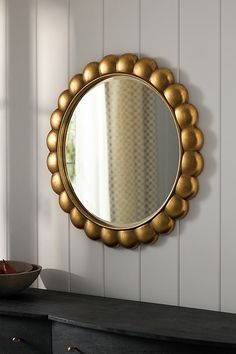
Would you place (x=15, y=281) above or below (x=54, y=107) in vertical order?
below

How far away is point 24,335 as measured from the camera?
239cm

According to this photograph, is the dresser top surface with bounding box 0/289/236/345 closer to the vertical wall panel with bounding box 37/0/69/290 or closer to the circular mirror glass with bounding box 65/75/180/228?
the vertical wall panel with bounding box 37/0/69/290

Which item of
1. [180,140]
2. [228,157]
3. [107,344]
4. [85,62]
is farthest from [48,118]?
[107,344]

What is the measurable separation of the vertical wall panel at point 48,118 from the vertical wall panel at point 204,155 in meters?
0.57

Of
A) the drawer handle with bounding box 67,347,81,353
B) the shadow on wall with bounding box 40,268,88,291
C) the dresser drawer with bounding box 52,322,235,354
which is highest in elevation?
the shadow on wall with bounding box 40,268,88,291

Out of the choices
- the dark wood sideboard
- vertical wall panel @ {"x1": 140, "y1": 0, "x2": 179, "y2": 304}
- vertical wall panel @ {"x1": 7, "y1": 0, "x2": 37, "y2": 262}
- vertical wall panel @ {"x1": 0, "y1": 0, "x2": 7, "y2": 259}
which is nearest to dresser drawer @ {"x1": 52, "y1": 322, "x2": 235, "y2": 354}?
the dark wood sideboard

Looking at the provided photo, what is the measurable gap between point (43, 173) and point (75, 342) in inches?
33.6

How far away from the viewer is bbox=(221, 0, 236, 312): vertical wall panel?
2.33 m

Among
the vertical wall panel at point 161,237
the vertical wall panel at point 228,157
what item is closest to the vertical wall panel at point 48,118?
the vertical wall panel at point 161,237

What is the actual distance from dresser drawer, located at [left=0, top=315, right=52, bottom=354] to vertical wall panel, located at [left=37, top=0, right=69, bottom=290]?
41 cm

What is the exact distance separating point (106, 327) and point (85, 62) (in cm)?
113

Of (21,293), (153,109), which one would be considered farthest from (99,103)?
(21,293)

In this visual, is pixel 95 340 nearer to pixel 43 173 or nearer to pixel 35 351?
pixel 35 351

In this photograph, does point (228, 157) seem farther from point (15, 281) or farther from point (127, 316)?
point (15, 281)
